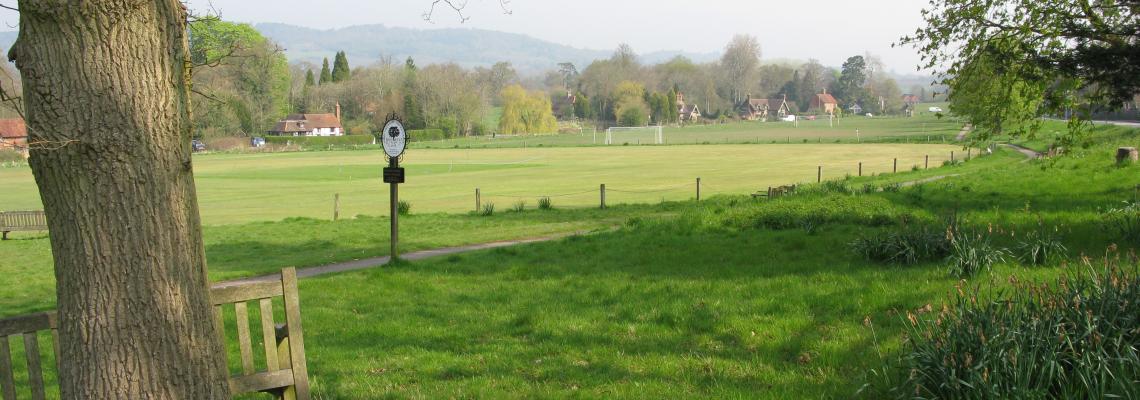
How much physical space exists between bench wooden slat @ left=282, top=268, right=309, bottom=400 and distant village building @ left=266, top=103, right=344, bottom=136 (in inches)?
4927

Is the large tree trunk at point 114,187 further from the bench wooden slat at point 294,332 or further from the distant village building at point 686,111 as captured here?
the distant village building at point 686,111

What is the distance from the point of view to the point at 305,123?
126 metres

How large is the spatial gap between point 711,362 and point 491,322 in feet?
9.54

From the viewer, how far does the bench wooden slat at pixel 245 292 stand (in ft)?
16.3

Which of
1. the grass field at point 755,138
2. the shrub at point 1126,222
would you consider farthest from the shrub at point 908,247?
the grass field at point 755,138

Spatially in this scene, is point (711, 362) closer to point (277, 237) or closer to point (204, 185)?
point (277, 237)

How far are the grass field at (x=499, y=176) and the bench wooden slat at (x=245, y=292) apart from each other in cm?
2876

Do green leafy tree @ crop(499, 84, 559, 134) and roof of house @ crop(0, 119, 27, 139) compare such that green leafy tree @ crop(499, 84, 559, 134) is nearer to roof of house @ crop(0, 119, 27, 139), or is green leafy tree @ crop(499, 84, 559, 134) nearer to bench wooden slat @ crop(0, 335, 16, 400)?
roof of house @ crop(0, 119, 27, 139)

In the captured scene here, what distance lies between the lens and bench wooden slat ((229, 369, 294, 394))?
16.5ft

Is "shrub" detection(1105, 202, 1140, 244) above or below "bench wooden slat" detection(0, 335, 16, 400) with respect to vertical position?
below

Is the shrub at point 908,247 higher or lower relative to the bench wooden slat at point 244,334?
lower

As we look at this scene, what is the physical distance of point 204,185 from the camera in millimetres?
53594

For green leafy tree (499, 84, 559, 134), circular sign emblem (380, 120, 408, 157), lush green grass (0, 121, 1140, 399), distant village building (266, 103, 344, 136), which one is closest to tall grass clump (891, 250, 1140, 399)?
lush green grass (0, 121, 1140, 399)

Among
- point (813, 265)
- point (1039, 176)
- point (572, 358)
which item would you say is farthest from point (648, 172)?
point (572, 358)
